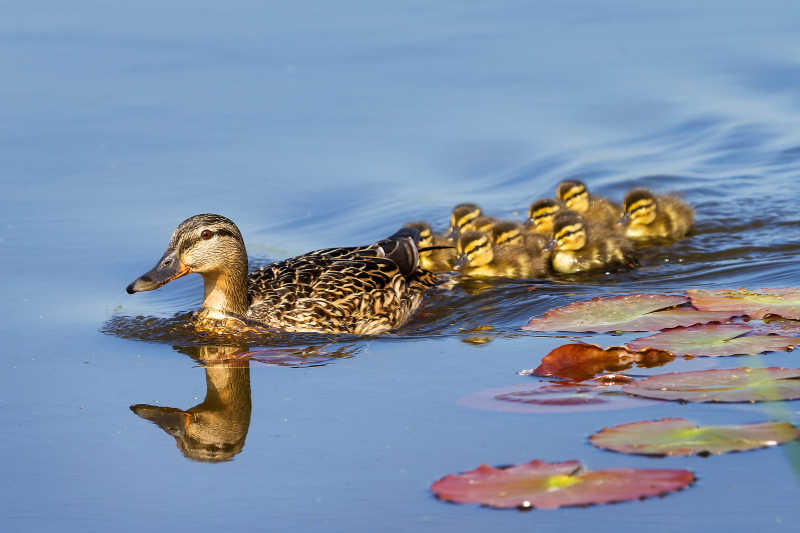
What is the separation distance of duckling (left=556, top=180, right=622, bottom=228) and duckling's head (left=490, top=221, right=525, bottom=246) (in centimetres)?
77

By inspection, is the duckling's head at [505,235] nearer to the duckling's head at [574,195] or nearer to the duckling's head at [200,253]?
the duckling's head at [574,195]

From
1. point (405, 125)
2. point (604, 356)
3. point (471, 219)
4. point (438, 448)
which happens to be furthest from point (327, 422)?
point (405, 125)

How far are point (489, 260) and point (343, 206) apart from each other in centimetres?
130

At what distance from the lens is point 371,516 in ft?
13.5

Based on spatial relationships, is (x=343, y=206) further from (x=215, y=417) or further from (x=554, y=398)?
(x=554, y=398)

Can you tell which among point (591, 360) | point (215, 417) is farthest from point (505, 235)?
point (215, 417)

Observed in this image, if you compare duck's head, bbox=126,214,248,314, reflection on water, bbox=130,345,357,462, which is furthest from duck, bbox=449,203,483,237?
reflection on water, bbox=130,345,357,462

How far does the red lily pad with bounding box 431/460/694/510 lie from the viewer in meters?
4.11

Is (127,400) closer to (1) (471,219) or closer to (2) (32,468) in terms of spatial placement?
(2) (32,468)

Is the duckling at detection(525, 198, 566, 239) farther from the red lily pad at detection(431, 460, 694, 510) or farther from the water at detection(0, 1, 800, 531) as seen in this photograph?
the red lily pad at detection(431, 460, 694, 510)

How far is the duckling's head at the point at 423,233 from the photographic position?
26.5 ft

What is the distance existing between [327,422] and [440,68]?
20.7 ft

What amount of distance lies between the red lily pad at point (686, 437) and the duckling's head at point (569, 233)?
3.44 meters

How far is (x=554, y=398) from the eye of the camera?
5098mm
